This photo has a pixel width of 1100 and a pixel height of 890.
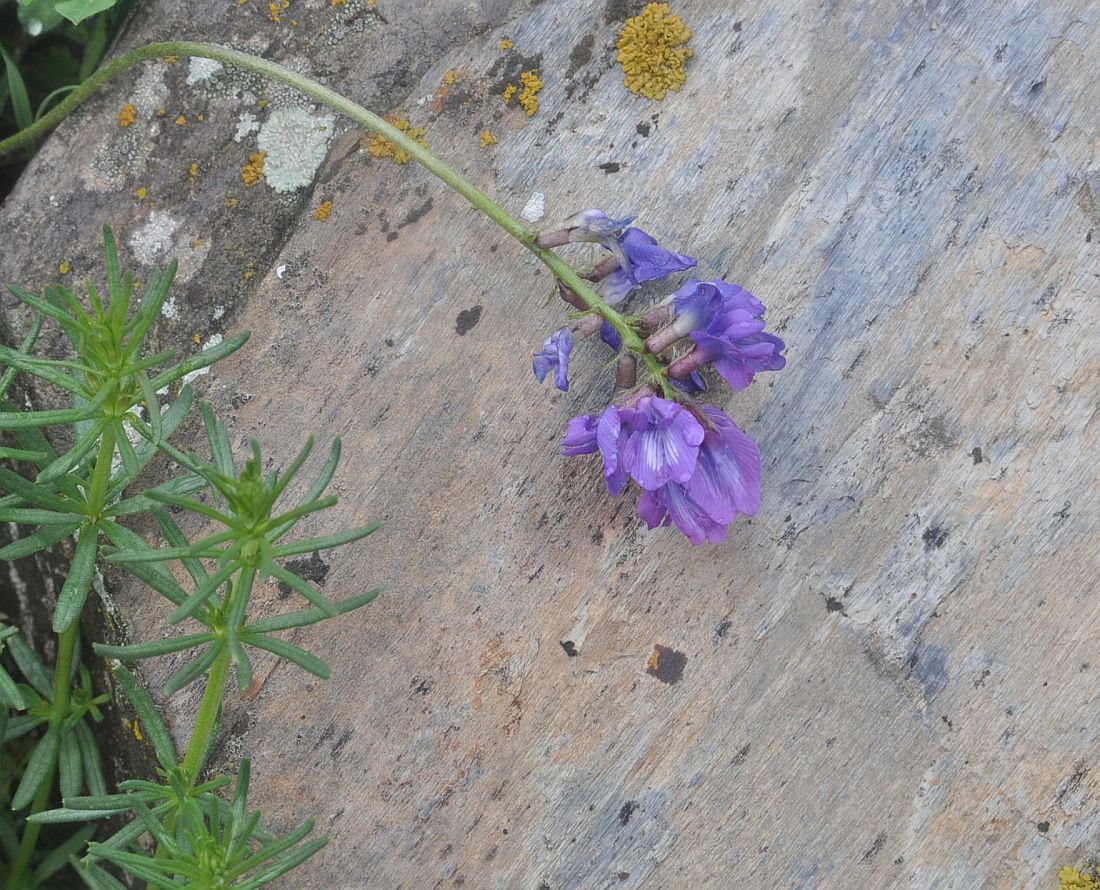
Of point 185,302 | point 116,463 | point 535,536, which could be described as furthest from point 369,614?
point 185,302

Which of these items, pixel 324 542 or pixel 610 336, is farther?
pixel 610 336

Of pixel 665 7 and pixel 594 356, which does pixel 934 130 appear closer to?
pixel 665 7

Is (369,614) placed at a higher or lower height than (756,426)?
higher

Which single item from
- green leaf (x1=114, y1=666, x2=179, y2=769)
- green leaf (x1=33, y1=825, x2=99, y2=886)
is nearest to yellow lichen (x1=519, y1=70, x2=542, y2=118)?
green leaf (x1=114, y1=666, x2=179, y2=769)

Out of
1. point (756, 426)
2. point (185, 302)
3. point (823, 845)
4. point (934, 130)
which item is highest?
point (185, 302)

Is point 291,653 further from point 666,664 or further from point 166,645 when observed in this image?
point 666,664

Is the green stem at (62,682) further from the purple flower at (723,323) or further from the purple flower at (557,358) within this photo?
the purple flower at (723,323)

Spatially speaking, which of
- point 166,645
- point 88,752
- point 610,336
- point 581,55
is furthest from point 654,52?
point 88,752
